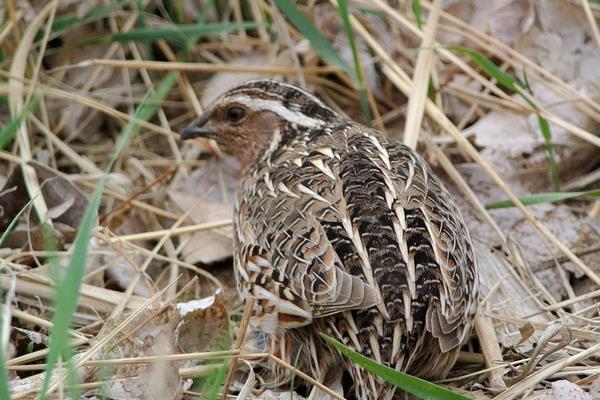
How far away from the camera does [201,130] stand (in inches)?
195

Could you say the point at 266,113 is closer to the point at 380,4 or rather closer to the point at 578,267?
the point at 380,4

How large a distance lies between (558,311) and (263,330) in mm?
1251

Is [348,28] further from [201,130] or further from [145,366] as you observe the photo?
[145,366]

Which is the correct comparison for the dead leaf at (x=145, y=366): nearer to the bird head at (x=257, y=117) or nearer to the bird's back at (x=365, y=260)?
the bird's back at (x=365, y=260)

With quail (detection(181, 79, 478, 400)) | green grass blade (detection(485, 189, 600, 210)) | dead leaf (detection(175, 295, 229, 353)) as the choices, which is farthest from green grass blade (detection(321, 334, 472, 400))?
green grass blade (detection(485, 189, 600, 210))

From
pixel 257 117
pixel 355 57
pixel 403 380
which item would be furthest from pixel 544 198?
pixel 403 380

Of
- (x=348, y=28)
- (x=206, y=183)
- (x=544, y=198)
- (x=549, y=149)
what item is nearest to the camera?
(x=544, y=198)

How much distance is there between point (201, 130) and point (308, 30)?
2.40 ft

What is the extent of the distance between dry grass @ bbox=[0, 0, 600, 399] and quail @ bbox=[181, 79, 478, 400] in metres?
0.21

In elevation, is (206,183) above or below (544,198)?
below

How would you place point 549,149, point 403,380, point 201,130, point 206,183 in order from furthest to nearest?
1. point 206,183
2. point 201,130
3. point 549,149
4. point 403,380

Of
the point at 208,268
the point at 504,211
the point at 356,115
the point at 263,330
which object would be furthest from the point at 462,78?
the point at 263,330

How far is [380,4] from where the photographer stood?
520cm

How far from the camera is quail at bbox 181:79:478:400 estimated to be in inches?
131
